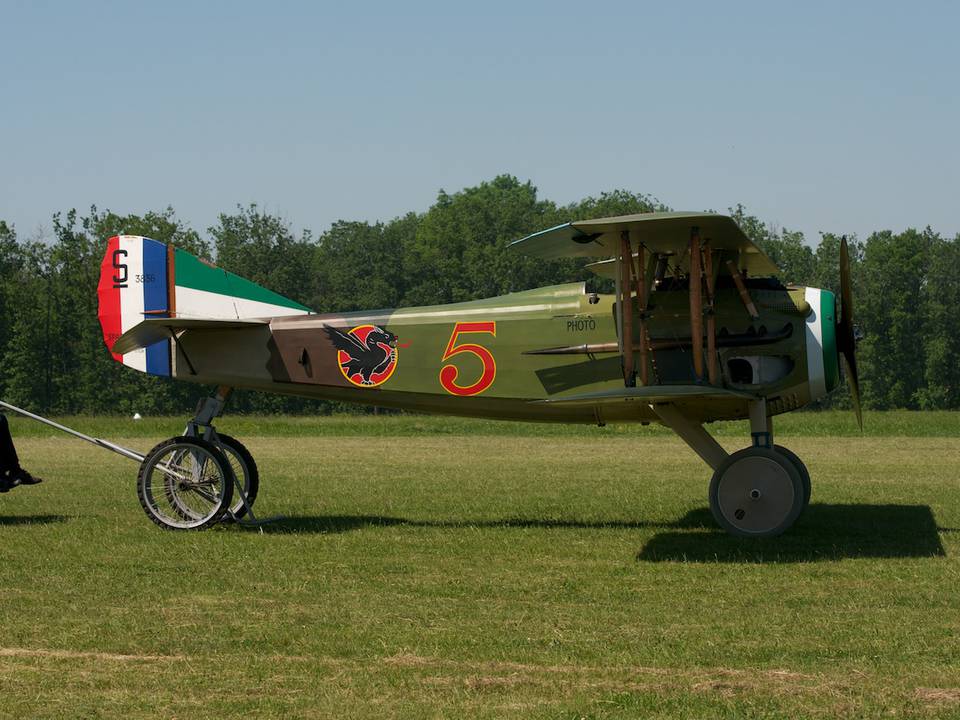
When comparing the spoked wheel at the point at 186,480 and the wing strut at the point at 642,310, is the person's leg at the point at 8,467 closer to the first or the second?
the spoked wheel at the point at 186,480

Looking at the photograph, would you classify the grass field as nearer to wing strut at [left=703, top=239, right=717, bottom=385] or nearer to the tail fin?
wing strut at [left=703, top=239, right=717, bottom=385]

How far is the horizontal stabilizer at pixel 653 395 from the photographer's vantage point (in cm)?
1152

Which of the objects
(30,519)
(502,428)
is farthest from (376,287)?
(30,519)

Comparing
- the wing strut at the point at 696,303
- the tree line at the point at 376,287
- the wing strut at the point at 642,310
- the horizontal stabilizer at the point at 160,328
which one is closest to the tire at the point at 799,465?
the wing strut at the point at 696,303

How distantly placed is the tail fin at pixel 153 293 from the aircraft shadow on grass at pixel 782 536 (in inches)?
97.0

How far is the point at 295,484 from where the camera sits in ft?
61.2

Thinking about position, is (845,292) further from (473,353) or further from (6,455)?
(6,455)

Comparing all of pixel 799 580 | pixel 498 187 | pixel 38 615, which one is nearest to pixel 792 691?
pixel 799 580

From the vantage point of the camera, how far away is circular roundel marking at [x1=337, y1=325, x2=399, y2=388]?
533 inches

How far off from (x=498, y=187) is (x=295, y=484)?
372ft

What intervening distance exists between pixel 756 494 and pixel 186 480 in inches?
236

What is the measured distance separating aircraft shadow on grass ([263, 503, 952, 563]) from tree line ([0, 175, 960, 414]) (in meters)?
54.2

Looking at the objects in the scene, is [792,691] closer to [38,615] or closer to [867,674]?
[867,674]

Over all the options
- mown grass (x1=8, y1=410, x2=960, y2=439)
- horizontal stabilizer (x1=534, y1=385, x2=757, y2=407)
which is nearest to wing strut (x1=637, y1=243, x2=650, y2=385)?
horizontal stabilizer (x1=534, y1=385, x2=757, y2=407)
